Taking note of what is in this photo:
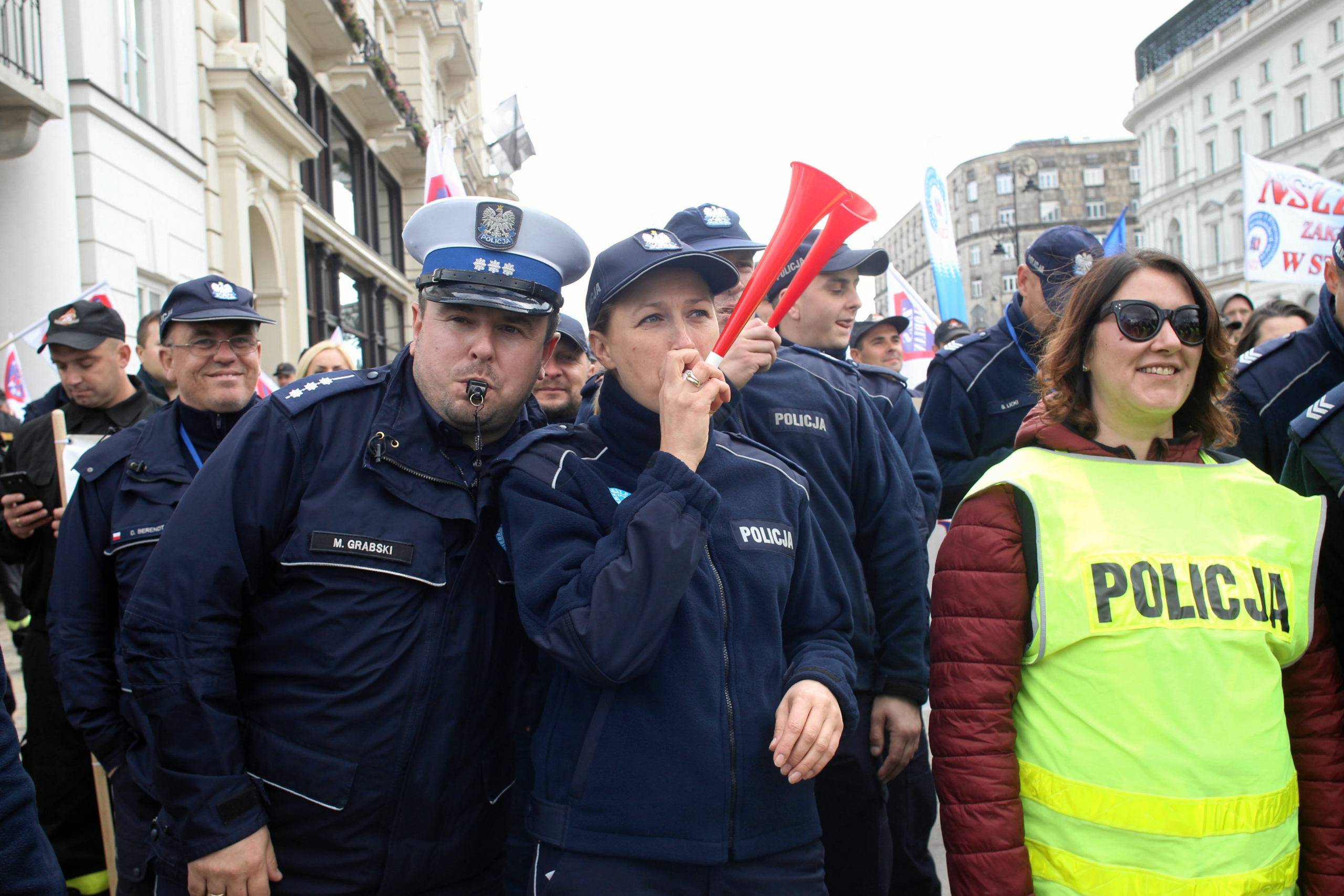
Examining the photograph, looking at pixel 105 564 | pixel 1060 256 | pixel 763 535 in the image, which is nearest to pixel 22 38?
pixel 105 564

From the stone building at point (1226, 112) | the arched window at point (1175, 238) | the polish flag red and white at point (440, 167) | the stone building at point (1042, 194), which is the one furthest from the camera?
the stone building at point (1042, 194)

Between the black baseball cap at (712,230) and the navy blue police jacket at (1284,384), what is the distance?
5.47ft

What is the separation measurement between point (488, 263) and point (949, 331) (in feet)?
27.3

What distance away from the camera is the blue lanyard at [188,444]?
3.43 metres

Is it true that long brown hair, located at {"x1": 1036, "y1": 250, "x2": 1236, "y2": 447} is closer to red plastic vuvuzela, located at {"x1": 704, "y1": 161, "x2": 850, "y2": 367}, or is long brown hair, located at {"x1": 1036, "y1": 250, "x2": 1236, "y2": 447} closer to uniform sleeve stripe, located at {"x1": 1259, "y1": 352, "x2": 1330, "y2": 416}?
red plastic vuvuzela, located at {"x1": 704, "y1": 161, "x2": 850, "y2": 367}

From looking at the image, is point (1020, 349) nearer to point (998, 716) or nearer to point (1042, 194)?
point (998, 716)

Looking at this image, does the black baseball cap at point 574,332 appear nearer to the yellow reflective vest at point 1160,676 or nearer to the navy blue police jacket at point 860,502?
the navy blue police jacket at point 860,502

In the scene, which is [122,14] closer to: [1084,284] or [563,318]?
[563,318]

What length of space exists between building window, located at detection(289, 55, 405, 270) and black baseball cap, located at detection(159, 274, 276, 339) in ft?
53.0

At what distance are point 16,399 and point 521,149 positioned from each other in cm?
2327

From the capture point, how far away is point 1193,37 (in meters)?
62.0

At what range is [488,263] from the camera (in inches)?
95.0

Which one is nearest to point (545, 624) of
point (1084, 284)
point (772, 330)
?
point (772, 330)

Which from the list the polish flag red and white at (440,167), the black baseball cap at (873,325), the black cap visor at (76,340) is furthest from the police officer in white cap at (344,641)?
the polish flag red and white at (440,167)
